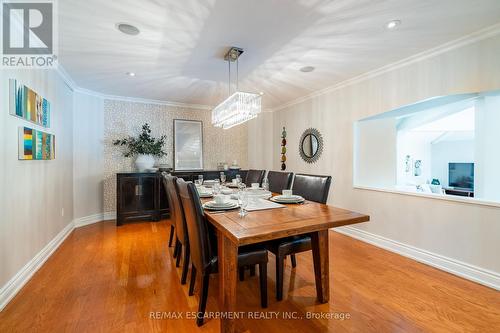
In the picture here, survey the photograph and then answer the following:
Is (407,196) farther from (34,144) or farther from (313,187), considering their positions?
(34,144)

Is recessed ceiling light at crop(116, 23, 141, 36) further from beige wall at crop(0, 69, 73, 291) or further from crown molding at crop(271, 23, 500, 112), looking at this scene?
crown molding at crop(271, 23, 500, 112)

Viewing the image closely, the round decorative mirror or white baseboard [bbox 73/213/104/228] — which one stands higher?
the round decorative mirror

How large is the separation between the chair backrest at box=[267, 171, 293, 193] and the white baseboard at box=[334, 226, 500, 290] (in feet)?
4.99

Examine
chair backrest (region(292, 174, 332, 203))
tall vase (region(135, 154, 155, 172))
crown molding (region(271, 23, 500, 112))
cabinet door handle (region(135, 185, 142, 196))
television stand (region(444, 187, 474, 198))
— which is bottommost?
television stand (region(444, 187, 474, 198))

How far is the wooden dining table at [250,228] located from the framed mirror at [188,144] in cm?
340

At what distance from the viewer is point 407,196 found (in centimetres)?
284

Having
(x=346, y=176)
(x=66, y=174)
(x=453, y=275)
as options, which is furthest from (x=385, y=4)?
(x=66, y=174)

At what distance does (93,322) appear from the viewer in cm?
164

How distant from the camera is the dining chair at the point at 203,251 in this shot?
1.55 m

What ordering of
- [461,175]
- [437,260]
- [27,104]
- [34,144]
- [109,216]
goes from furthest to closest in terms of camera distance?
[461,175] < [109,216] < [437,260] < [34,144] < [27,104]

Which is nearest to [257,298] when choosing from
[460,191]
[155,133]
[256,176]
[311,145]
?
[256,176]

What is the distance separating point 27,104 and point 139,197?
2.31 metres

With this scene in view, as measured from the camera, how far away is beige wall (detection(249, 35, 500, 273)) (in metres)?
2.20

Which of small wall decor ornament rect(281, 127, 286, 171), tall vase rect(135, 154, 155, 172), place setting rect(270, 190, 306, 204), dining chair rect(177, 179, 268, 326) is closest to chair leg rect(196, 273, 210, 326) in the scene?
dining chair rect(177, 179, 268, 326)
